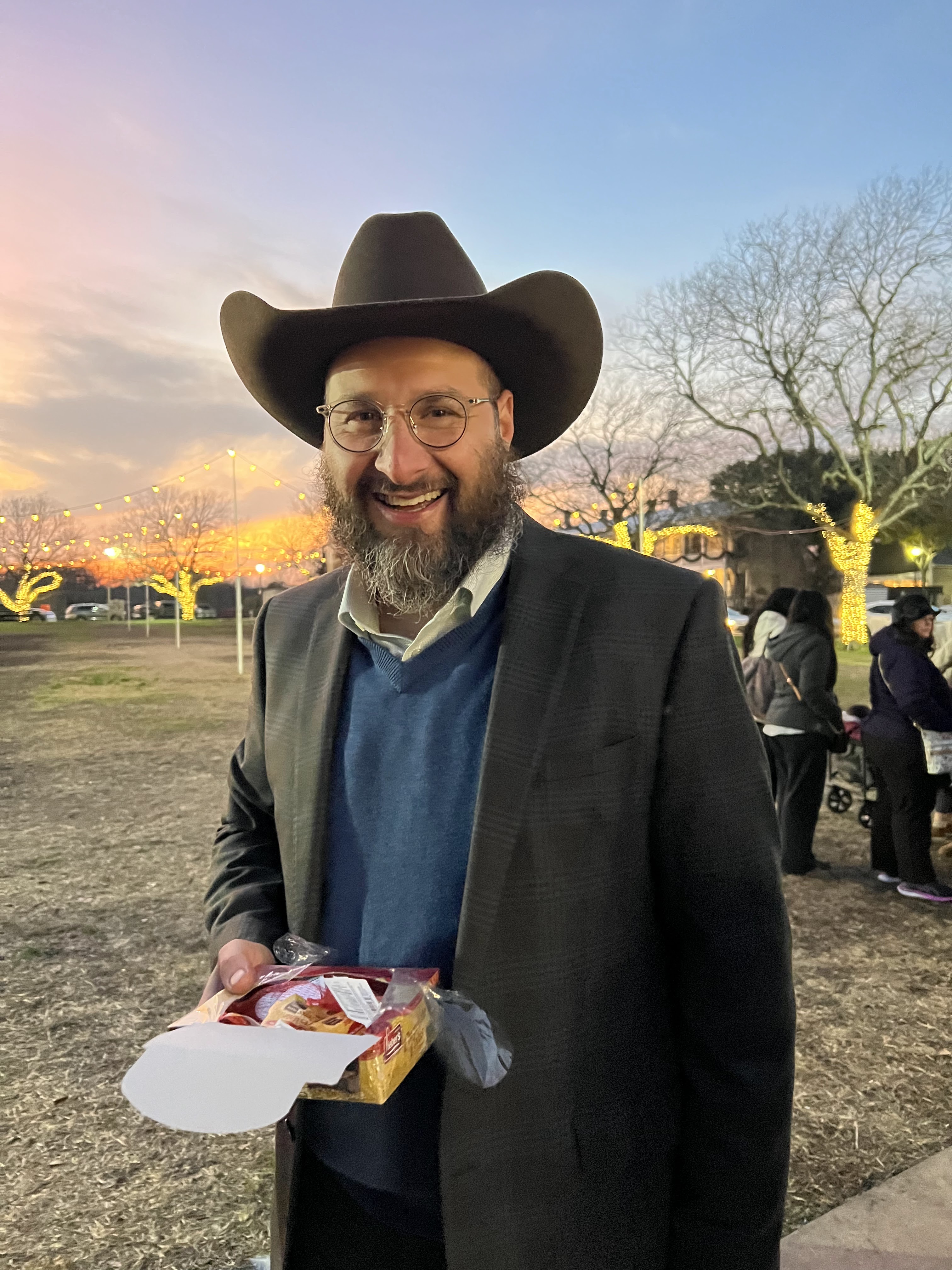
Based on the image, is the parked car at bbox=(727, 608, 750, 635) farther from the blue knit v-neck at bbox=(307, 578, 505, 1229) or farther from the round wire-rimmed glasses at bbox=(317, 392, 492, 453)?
the blue knit v-neck at bbox=(307, 578, 505, 1229)

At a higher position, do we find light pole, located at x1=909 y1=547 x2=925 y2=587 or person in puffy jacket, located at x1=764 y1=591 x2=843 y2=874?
light pole, located at x1=909 y1=547 x2=925 y2=587

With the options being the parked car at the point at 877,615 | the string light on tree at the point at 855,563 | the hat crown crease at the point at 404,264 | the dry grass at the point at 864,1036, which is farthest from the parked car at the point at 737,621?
the hat crown crease at the point at 404,264

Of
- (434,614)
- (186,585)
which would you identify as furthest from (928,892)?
(186,585)

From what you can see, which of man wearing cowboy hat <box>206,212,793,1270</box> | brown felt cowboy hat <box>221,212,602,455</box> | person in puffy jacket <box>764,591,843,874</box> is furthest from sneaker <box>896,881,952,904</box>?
brown felt cowboy hat <box>221,212,602,455</box>

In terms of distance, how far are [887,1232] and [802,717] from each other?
12.1ft

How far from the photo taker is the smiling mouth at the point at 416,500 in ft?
5.30

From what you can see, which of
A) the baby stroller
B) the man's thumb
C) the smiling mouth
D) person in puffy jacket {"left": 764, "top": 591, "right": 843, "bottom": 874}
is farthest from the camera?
the baby stroller

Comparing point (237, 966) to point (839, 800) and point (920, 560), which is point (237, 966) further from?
point (920, 560)

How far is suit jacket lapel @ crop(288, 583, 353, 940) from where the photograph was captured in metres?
1.46

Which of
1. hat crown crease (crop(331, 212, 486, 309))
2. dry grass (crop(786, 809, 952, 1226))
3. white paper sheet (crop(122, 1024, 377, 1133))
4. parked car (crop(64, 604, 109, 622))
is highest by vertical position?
hat crown crease (crop(331, 212, 486, 309))

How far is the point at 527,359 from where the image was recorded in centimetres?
180

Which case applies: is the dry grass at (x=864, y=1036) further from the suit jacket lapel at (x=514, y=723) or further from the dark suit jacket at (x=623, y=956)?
the suit jacket lapel at (x=514, y=723)

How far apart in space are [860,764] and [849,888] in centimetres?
174

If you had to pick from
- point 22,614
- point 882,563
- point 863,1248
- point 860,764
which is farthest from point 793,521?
point 22,614
